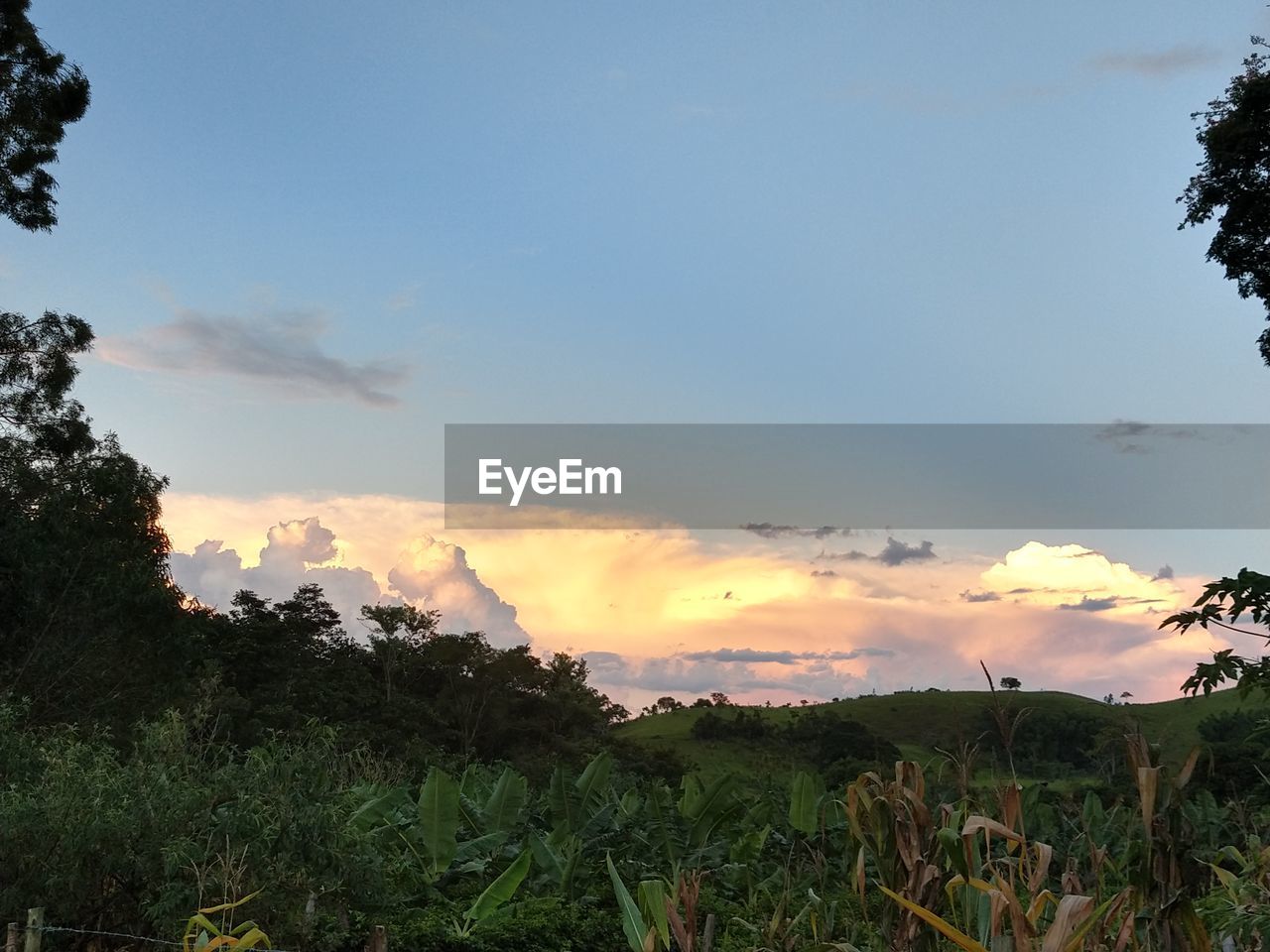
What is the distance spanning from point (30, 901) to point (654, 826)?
5736 millimetres

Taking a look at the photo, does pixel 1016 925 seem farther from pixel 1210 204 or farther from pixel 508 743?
pixel 508 743

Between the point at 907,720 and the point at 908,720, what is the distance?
0.05 metres

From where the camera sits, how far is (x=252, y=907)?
6875 mm

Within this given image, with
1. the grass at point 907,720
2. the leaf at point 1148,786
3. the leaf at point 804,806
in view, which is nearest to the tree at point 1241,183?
the leaf at point 804,806

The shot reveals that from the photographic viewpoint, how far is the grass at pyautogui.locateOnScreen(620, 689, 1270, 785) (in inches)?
1547

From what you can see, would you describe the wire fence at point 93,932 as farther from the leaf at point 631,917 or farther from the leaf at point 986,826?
the leaf at point 986,826

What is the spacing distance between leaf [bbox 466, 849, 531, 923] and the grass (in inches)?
1120

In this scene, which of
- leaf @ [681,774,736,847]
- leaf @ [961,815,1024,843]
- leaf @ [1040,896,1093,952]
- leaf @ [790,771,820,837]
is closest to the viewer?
leaf @ [1040,896,1093,952]

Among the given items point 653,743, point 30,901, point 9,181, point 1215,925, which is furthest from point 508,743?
point 1215,925

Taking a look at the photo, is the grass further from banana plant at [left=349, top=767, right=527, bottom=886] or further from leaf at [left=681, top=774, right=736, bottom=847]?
banana plant at [left=349, top=767, right=527, bottom=886]

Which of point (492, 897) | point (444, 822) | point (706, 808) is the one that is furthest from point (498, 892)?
point (706, 808)

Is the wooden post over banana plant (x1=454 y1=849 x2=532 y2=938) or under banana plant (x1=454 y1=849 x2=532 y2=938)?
over

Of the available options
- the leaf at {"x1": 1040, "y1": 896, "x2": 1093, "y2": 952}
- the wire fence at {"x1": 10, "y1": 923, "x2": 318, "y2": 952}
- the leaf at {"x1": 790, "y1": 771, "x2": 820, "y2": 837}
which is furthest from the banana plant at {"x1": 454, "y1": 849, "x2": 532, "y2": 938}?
the leaf at {"x1": 1040, "y1": 896, "x2": 1093, "y2": 952}

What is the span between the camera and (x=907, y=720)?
51.8 meters
